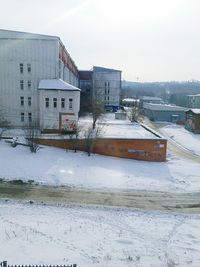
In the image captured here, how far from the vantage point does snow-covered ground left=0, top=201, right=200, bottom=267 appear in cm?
973

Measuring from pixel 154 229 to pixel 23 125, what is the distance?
24.4m

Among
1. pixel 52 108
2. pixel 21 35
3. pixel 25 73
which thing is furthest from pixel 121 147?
pixel 21 35

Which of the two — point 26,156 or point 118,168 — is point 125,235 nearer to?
point 118,168

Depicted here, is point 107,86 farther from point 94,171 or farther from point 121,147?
point 94,171

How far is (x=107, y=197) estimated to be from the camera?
17.3 m

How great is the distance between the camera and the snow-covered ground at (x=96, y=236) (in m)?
9.73

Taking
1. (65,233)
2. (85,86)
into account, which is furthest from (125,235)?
(85,86)

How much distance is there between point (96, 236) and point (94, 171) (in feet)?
34.1

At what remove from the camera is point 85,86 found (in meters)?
74.2

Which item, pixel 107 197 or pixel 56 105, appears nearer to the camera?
pixel 107 197

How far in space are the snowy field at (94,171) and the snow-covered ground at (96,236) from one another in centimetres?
456

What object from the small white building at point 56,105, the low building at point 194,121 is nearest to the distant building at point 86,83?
the low building at point 194,121

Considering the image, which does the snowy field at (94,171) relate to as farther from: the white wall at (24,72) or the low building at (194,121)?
the low building at (194,121)

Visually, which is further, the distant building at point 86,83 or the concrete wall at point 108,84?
the distant building at point 86,83
